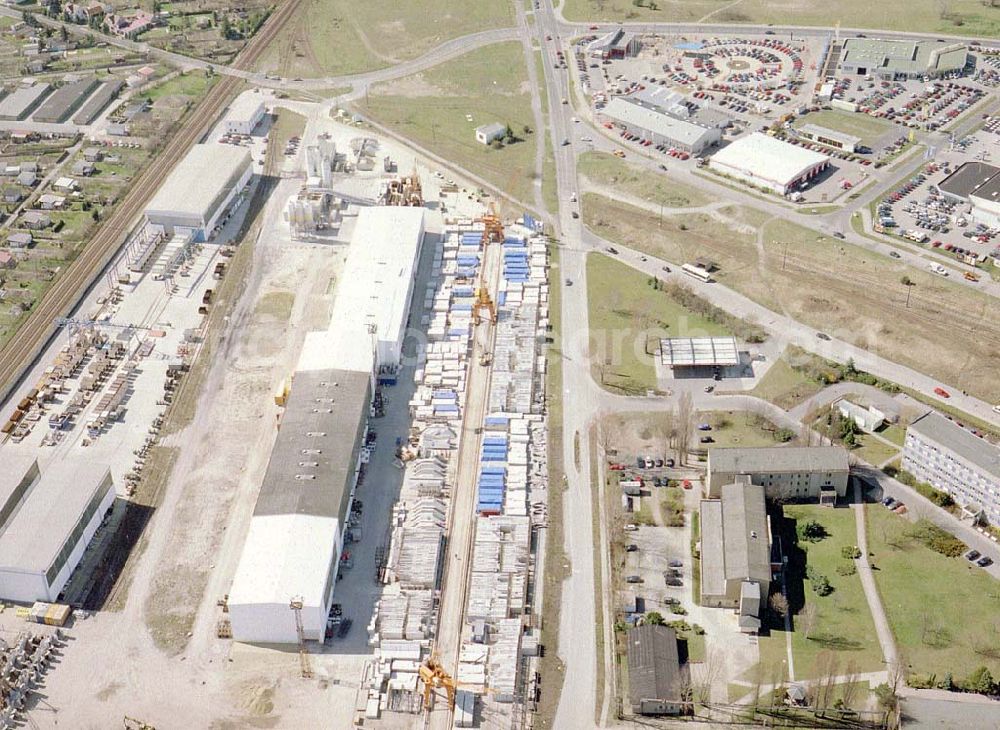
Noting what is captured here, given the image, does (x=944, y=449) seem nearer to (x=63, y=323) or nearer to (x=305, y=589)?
(x=305, y=589)

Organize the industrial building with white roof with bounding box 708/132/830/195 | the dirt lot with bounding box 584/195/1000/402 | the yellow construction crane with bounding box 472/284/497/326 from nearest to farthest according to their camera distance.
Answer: the dirt lot with bounding box 584/195/1000/402 → the yellow construction crane with bounding box 472/284/497/326 → the industrial building with white roof with bounding box 708/132/830/195

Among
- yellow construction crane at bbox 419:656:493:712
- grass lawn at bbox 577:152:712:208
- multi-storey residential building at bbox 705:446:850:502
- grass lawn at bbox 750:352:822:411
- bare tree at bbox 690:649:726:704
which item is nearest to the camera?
yellow construction crane at bbox 419:656:493:712

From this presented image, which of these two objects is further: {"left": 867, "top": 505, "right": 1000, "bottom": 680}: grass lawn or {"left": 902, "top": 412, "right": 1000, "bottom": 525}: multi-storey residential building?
{"left": 902, "top": 412, "right": 1000, "bottom": 525}: multi-storey residential building

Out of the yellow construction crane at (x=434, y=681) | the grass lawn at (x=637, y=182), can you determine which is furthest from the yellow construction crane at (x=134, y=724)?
the grass lawn at (x=637, y=182)

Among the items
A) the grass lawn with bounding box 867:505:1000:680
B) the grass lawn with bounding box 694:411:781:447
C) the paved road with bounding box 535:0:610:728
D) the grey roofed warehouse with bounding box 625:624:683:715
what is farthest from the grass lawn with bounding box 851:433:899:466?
the grey roofed warehouse with bounding box 625:624:683:715

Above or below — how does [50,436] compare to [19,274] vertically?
below

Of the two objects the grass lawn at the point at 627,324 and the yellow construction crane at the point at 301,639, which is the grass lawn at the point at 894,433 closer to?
the grass lawn at the point at 627,324

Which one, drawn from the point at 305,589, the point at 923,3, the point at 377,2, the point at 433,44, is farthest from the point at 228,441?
the point at 923,3

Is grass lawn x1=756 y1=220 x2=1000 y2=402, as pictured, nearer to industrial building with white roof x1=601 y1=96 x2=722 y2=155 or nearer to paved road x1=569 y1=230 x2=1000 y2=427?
paved road x1=569 y1=230 x2=1000 y2=427

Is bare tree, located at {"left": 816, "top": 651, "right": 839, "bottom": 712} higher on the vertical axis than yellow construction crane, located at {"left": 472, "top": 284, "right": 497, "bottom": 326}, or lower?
lower
